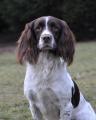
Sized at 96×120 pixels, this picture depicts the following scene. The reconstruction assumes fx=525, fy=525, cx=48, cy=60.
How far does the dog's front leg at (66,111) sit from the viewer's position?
6.87m

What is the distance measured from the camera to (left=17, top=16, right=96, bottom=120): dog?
679 cm

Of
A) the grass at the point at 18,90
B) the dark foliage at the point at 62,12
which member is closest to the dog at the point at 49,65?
the grass at the point at 18,90

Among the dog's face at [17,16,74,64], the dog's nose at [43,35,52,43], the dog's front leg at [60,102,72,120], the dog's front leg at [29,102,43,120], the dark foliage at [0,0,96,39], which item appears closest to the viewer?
the dog's nose at [43,35,52,43]

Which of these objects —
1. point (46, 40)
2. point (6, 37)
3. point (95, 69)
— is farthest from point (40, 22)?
point (6, 37)

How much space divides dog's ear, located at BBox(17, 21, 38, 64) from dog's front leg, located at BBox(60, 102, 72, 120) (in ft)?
2.37

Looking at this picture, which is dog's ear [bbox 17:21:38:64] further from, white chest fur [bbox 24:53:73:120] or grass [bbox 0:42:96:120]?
grass [bbox 0:42:96:120]

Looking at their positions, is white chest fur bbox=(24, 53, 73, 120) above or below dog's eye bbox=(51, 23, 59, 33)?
below

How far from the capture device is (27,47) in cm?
682

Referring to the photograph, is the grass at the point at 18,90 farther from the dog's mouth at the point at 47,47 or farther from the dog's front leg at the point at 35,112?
the dog's mouth at the point at 47,47

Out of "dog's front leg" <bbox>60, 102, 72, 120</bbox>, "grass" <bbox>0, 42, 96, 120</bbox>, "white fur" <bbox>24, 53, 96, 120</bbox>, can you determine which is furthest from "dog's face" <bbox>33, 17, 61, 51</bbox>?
"grass" <bbox>0, 42, 96, 120</bbox>

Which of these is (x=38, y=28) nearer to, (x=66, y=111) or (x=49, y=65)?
(x=49, y=65)

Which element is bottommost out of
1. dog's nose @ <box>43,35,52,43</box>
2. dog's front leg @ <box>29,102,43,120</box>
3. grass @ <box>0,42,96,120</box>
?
grass @ <box>0,42,96,120</box>

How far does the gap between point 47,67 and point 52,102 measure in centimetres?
47

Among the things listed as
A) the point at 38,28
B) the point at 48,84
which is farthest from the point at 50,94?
the point at 38,28
